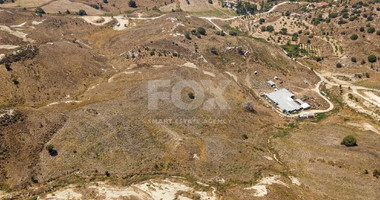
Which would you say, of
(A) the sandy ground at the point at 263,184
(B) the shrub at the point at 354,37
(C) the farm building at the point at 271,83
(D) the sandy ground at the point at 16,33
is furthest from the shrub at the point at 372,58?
(D) the sandy ground at the point at 16,33

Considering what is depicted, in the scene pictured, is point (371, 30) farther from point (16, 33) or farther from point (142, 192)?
point (16, 33)

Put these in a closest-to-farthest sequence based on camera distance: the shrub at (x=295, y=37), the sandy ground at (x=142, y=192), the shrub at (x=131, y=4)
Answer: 1. the sandy ground at (x=142, y=192)
2. the shrub at (x=295, y=37)
3. the shrub at (x=131, y=4)

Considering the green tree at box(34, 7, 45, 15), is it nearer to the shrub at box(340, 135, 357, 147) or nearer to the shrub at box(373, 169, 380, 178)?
the shrub at box(340, 135, 357, 147)

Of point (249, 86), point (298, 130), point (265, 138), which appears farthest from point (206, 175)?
point (249, 86)

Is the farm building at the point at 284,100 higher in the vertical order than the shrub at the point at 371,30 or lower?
lower

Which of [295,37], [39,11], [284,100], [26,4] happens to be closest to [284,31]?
[295,37]

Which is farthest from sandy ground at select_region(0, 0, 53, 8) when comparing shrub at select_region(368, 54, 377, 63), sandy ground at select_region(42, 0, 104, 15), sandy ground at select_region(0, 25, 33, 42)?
shrub at select_region(368, 54, 377, 63)

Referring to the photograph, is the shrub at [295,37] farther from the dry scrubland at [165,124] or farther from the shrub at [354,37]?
the shrub at [354,37]
